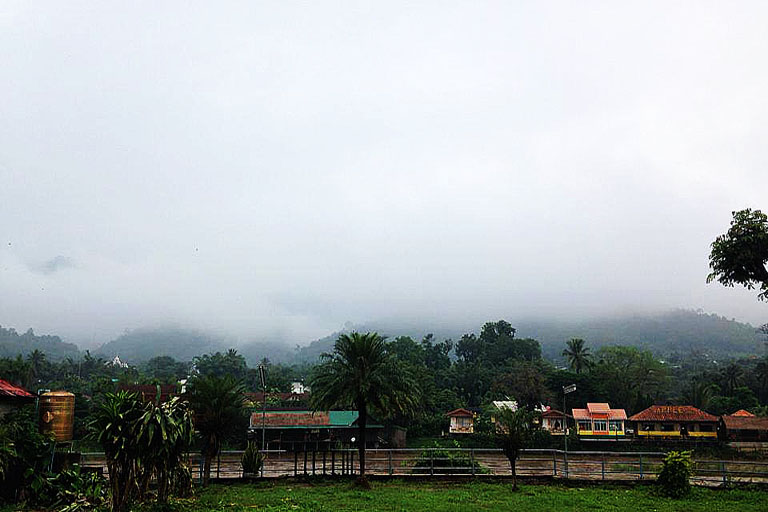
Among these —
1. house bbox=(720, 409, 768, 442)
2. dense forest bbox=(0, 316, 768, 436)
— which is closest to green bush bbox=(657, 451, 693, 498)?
dense forest bbox=(0, 316, 768, 436)

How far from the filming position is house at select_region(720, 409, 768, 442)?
5612cm

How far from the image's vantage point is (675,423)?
62.2 m

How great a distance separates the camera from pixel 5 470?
67.9 ft

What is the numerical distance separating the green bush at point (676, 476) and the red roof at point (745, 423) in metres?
40.8

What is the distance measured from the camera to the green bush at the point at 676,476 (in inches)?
912

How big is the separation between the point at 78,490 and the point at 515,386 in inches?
2481

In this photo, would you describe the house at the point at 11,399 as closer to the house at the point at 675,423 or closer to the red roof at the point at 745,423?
the house at the point at 675,423

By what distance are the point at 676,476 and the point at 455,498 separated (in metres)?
9.11

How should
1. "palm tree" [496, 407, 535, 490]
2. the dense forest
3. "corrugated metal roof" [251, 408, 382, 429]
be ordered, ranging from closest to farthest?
"palm tree" [496, 407, 535, 490] → "corrugated metal roof" [251, 408, 382, 429] → the dense forest

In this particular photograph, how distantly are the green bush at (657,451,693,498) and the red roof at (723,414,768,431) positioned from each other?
134 ft

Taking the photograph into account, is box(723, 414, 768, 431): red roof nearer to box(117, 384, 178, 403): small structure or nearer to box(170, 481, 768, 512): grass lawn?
box(170, 481, 768, 512): grass lawn

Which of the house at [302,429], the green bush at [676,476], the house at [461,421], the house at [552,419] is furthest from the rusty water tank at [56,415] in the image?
the house at [552,419]

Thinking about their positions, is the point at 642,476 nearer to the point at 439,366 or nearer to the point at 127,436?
the point at 127,436

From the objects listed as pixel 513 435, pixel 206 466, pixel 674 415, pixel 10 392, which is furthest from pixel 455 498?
pixel 674 415
